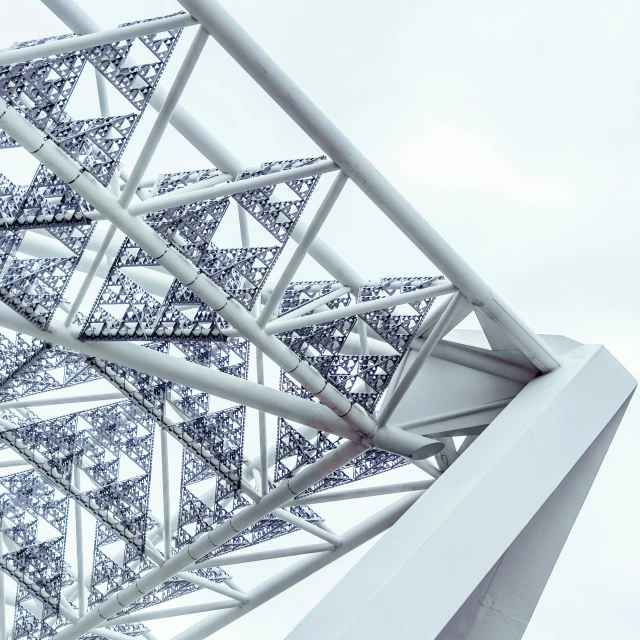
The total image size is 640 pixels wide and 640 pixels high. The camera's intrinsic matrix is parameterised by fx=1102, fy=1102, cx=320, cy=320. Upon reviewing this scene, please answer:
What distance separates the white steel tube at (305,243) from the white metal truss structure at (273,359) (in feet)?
0.09

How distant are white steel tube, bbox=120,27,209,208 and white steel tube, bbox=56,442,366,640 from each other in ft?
19.7

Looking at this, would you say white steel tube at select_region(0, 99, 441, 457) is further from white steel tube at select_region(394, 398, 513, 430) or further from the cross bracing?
white steel tube at select_region(394, 398, 513, 430)

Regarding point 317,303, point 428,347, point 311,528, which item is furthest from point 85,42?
point 311,528

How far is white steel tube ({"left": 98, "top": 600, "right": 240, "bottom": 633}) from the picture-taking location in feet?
79.8

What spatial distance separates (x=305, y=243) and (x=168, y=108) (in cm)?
235

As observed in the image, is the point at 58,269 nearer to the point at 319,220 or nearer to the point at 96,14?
the point at 319,220

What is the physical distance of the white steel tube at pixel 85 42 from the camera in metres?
11.3

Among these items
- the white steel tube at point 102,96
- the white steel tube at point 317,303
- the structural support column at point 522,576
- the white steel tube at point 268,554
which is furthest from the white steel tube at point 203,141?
the white steel tube at point 268,554

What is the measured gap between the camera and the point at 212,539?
20297mm

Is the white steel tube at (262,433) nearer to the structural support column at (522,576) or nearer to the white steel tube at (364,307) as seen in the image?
the white steel tube at (364,307)

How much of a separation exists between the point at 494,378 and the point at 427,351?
8.68 feet

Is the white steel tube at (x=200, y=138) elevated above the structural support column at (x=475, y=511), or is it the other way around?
the white steel tube at (x=200, y=138)

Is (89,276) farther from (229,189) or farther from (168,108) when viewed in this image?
(168,108)

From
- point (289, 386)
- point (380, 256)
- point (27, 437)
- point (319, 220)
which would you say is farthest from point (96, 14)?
point (319, 220)
